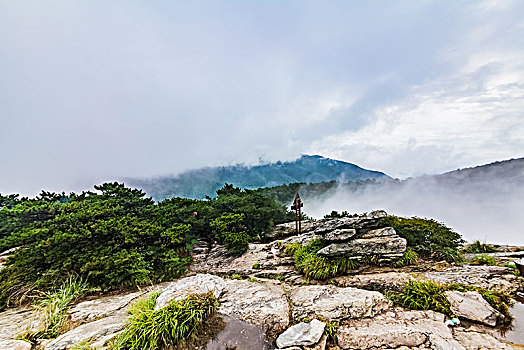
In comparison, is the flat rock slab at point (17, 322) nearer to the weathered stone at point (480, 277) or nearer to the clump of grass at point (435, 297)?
the clump of grass at point (435, 297)

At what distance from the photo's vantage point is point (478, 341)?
3.66 m

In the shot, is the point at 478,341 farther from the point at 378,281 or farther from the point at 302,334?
the point at 302,334

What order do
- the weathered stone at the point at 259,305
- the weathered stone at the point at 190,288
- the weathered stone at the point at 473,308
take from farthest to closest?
the weathered stone at the point at 190,288
the weathered stone at the point at 259,305
the weathered stone at the point at 473,308

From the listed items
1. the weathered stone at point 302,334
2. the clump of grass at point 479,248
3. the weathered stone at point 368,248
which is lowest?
the clump of grass at point 479,248

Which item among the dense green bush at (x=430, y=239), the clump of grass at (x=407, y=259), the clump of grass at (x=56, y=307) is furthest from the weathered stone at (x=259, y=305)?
the dense green bush at (x=430, y=239)

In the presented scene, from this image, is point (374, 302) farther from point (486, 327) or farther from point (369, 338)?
point (486, 327)

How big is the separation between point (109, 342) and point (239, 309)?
2.50m

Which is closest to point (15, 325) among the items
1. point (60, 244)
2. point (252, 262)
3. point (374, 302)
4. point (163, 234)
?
point (60, 244)

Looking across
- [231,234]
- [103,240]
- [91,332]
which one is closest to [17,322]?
[91,332]

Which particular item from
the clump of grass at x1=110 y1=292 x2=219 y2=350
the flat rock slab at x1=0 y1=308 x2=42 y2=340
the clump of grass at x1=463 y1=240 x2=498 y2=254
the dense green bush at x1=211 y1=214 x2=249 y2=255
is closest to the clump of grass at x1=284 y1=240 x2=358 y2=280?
the dense green bush at x1=211 y1=214 x2=249 y2=255

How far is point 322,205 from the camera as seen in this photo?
24750 millimetres

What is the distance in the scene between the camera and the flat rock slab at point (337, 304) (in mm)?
4555

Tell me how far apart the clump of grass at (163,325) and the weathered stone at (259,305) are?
548 millimetres

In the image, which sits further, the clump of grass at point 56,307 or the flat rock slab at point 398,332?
the clump of grass at point 56,307
